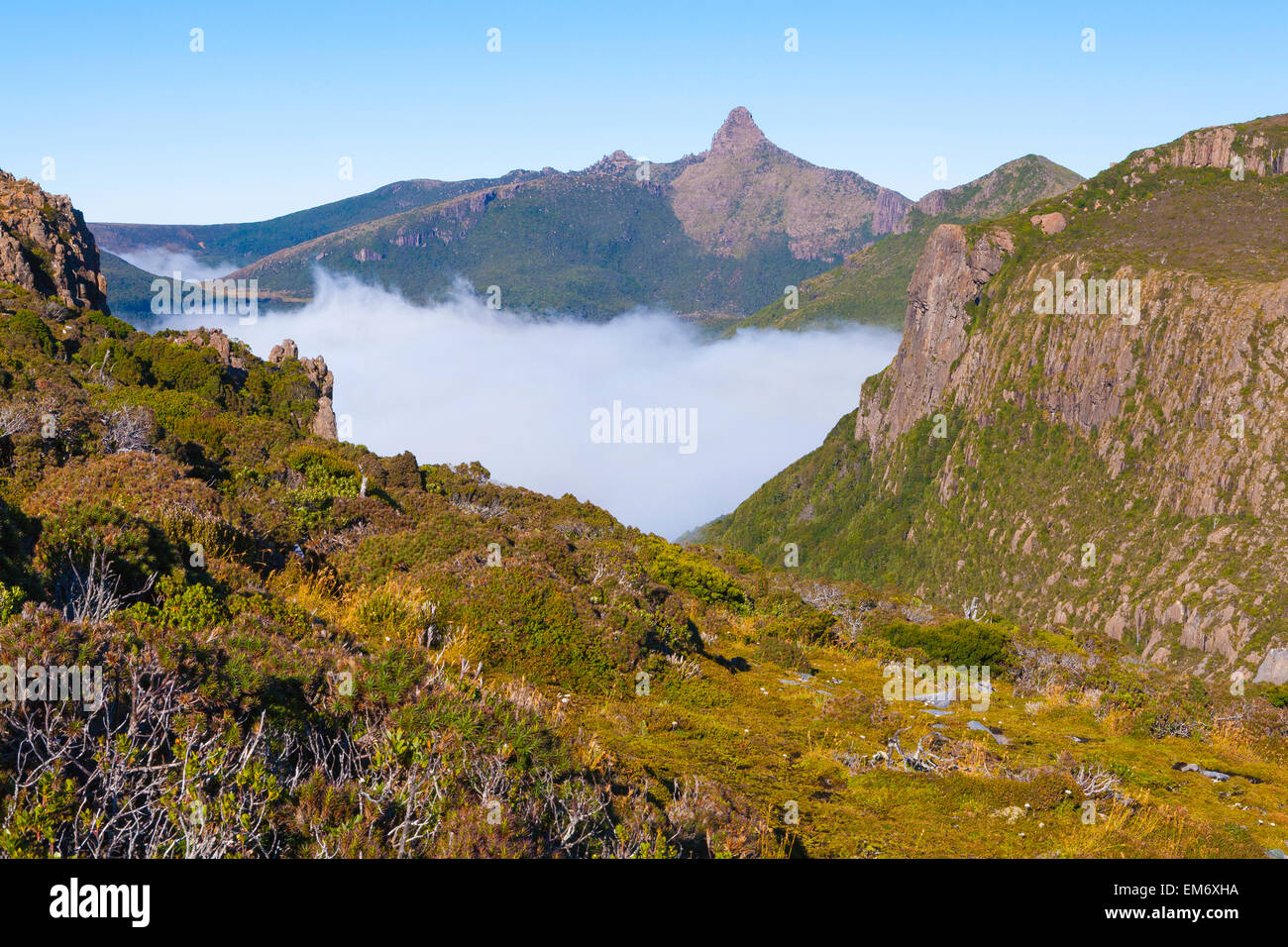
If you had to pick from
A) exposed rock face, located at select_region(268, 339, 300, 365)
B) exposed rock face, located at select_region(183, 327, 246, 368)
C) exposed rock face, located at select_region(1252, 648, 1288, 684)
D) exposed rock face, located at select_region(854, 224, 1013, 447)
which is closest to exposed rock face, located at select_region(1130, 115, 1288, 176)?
exposed rock face, located at select_region(854, 224, 1013, 447)

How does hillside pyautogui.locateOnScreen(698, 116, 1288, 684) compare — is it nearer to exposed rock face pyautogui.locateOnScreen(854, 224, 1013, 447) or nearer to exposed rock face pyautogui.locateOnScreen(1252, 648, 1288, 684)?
exposed rock face pyautogui.locateOnScreen(854, 224, 1013, 447)

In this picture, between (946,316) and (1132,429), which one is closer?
(1132,429)

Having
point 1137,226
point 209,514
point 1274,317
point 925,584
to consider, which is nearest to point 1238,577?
point 1274,317

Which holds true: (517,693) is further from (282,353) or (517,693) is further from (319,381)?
(282,353)

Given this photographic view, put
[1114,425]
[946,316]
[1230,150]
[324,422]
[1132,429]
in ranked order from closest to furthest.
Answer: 1. [324,422]
2. [1132,429]
3. [1114,425]
4. [1230,150]
5. [946,316]

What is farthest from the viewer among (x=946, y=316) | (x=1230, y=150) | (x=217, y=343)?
(x=946, y=316)

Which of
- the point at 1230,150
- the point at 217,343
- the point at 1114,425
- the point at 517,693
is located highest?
the point at 1230,150

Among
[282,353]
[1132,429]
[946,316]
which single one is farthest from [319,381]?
[946,316]

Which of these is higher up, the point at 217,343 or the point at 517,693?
the point at 217,343
